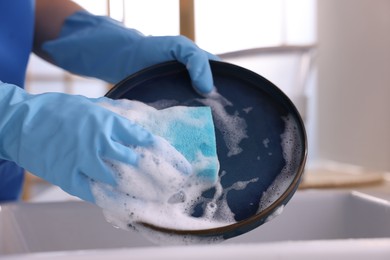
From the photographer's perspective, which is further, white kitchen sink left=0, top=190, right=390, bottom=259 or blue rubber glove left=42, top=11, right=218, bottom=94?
blue rubber glove left=42, top=11, right=218, bottom=94

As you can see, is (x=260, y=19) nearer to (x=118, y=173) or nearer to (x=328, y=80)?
(x=328, y=80)

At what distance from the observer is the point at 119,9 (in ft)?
9.15

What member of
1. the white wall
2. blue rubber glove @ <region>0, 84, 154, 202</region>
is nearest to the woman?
blue rubber glove @ <region>0, 84, 154, 202</region>

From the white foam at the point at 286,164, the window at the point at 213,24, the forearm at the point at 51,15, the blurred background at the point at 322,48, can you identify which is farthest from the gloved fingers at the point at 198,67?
the window at the point at 213,24

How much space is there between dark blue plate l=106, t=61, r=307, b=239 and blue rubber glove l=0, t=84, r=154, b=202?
12 cm

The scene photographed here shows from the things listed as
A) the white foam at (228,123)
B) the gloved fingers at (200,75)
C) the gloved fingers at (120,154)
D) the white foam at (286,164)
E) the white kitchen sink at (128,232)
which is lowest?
the white kitchen sink at (128,232)

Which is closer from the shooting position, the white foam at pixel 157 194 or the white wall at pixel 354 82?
the white foam at pixel 157 194

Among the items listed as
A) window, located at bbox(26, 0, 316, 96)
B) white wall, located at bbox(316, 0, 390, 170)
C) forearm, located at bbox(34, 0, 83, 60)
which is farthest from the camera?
white wall, located at bbox(316, 0, 390, 170)

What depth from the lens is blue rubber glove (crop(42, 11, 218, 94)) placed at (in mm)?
801

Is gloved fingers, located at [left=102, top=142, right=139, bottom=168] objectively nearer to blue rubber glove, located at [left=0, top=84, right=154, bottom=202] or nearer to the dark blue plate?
blue rubber glove, located at [left=0, top=84, right=154, bottom=202]

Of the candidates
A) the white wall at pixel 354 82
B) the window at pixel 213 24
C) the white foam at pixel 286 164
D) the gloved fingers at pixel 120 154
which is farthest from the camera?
the white wall at pixel 354 82

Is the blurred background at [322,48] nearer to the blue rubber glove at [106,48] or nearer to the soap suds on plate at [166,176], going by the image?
the blue rubber glove at [106,48]

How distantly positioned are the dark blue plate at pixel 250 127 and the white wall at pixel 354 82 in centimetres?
260

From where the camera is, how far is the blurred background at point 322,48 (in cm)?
285
